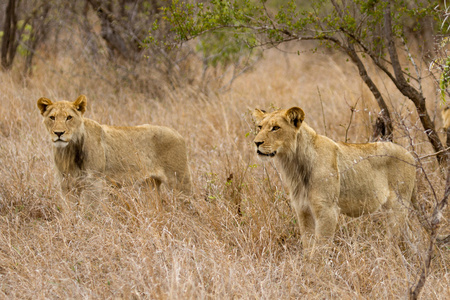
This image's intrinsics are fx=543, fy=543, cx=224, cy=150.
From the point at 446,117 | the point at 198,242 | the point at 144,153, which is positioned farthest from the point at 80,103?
the point at 446,117

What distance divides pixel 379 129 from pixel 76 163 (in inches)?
134

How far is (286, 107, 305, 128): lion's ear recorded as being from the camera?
163 inches

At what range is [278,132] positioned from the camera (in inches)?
165

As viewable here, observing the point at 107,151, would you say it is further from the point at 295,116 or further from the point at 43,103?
the point at 295,116

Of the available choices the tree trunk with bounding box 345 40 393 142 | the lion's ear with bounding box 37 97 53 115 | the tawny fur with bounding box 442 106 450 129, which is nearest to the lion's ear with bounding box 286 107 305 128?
the tree trunk with bounding box 345 40 393 142

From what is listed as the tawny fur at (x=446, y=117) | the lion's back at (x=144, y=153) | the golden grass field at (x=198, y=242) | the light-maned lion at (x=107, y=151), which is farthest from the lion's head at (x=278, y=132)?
the tawny fur at (x=446, y=117)

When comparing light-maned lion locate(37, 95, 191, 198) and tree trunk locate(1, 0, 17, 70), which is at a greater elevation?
tree trunk locate(1, 0, 17, 70)

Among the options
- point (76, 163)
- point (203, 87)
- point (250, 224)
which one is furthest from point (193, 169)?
point (203, 87)

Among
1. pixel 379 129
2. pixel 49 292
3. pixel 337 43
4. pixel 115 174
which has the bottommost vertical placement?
pixel 49 292

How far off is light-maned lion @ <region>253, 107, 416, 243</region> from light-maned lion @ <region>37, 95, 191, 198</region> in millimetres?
1660

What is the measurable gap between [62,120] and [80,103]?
13.5 inches

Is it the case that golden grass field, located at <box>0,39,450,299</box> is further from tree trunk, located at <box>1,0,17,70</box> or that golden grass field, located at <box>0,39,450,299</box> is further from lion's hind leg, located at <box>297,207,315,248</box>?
tree trunk, located at <box>1,0,17,70</box>

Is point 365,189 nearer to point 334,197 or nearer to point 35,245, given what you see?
point 334,197

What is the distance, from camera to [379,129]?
6285 millimetres
